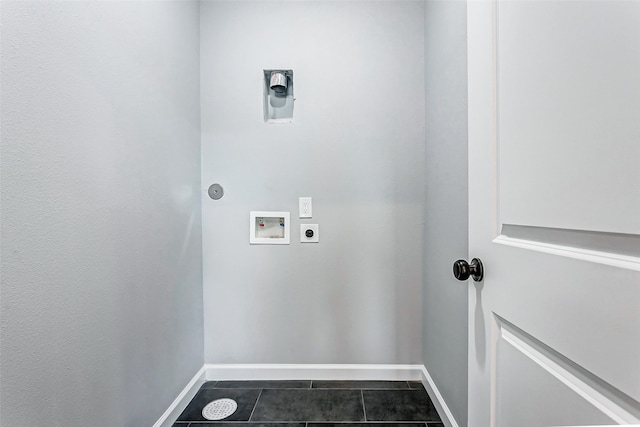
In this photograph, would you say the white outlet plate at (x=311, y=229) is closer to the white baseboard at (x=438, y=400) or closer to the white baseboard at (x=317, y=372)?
the white baseboard at (x=317, y=372)

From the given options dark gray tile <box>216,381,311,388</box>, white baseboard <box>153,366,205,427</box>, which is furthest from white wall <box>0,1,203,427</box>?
dark gray tile <box>216,381,311,388</box>

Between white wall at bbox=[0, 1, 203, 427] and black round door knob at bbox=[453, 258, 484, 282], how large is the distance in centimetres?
112

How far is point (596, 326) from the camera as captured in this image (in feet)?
1.43

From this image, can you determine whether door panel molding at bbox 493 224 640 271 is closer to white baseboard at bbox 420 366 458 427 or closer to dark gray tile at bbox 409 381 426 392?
white baseboard at bbox 420 366 458 427

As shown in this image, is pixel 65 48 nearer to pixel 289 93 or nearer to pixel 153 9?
pixel 153 9

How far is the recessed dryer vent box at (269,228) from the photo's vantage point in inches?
68.7

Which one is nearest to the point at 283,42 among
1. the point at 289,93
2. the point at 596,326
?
the point at 289,93

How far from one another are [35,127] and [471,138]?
3.88 feet

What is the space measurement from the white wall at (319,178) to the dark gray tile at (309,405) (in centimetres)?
19

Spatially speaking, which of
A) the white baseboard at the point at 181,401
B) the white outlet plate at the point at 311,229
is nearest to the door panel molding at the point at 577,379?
the white outlet plate at the point at 311,229

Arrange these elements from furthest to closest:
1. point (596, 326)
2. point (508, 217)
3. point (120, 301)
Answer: point (120, 301)
point (508, 217)
point (596, 326)

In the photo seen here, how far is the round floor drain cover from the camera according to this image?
4.75 ft

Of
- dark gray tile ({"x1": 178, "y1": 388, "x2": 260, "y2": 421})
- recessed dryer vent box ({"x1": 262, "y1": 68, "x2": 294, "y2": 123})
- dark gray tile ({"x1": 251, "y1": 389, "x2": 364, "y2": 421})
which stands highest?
recessed dryer vent box ({"x1": 262, "y1": 68, "x2": 294, "y2": 123})

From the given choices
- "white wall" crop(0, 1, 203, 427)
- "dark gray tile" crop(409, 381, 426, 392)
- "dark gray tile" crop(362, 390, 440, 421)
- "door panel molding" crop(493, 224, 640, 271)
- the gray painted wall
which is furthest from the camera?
"dark gray tile" crop(409, 381, 426, 392)
